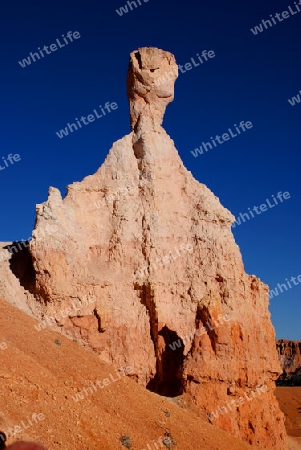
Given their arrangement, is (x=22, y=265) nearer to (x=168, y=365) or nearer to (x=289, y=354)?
(x=168, y=365)

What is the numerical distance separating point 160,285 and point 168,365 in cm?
319

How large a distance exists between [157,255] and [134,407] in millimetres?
6872

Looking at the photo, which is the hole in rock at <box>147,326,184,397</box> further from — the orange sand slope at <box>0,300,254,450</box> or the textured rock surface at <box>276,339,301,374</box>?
the textured rock surface at <box>276,339,301,374</box>

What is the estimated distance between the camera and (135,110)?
22.6m

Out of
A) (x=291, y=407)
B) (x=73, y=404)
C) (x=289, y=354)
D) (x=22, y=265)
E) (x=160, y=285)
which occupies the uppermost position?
(x=289, y=354)

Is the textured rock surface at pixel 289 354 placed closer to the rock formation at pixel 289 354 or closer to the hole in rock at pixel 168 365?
the rock formation at pixel 289 354

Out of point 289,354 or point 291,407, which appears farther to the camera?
point 289,354

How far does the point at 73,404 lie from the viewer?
10922 mm

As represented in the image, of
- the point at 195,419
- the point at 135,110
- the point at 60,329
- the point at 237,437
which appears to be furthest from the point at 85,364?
the point at 135,110

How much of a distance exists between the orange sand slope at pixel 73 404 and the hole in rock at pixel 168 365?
6.09 feet

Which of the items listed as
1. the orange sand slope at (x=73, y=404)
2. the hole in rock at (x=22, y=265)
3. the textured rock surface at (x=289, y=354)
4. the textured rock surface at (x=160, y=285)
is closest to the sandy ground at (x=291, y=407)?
the textured rock surface at (x=160, y=285)

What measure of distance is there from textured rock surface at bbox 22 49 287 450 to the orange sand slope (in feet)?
5.77

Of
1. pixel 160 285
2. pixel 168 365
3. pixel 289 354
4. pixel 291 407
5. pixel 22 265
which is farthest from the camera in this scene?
pixel 289 354

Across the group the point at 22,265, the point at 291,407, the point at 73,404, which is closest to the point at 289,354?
the point at 291,407
